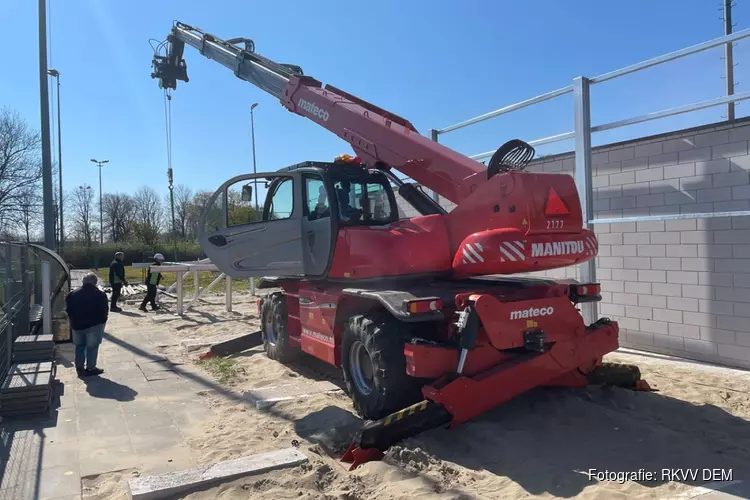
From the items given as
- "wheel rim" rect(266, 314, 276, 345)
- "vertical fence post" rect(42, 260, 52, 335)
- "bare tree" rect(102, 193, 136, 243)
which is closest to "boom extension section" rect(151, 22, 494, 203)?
"wheel rim" rect(266, 314, 276, 345)

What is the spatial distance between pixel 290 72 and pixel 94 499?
7.08 m

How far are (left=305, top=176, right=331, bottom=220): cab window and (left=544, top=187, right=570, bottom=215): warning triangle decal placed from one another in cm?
280

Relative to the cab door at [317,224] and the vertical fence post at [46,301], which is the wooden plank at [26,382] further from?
the vertical fence post at [46,301]

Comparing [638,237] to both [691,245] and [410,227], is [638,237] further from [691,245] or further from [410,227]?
[410,227]

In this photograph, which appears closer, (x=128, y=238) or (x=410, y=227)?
(x=410, y=227)

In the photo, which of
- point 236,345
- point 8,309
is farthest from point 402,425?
point 8,309

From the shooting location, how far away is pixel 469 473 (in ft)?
15.1

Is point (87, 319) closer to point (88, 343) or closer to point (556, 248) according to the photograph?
point (88, 343)

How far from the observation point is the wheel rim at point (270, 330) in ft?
31.4

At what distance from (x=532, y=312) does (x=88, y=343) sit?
259 inches

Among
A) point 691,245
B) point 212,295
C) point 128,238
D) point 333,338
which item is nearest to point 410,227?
point 333,338

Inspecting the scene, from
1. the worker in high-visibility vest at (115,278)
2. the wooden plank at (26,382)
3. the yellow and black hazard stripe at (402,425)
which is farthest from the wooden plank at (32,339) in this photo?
the worker in high-visibility vest at (115,278)

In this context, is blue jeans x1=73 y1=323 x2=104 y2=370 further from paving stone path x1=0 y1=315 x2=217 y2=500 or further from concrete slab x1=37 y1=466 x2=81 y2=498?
concrete slab x1=37 y1=466 x2=81 y2=498

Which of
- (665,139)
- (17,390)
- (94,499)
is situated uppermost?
(665,139)
